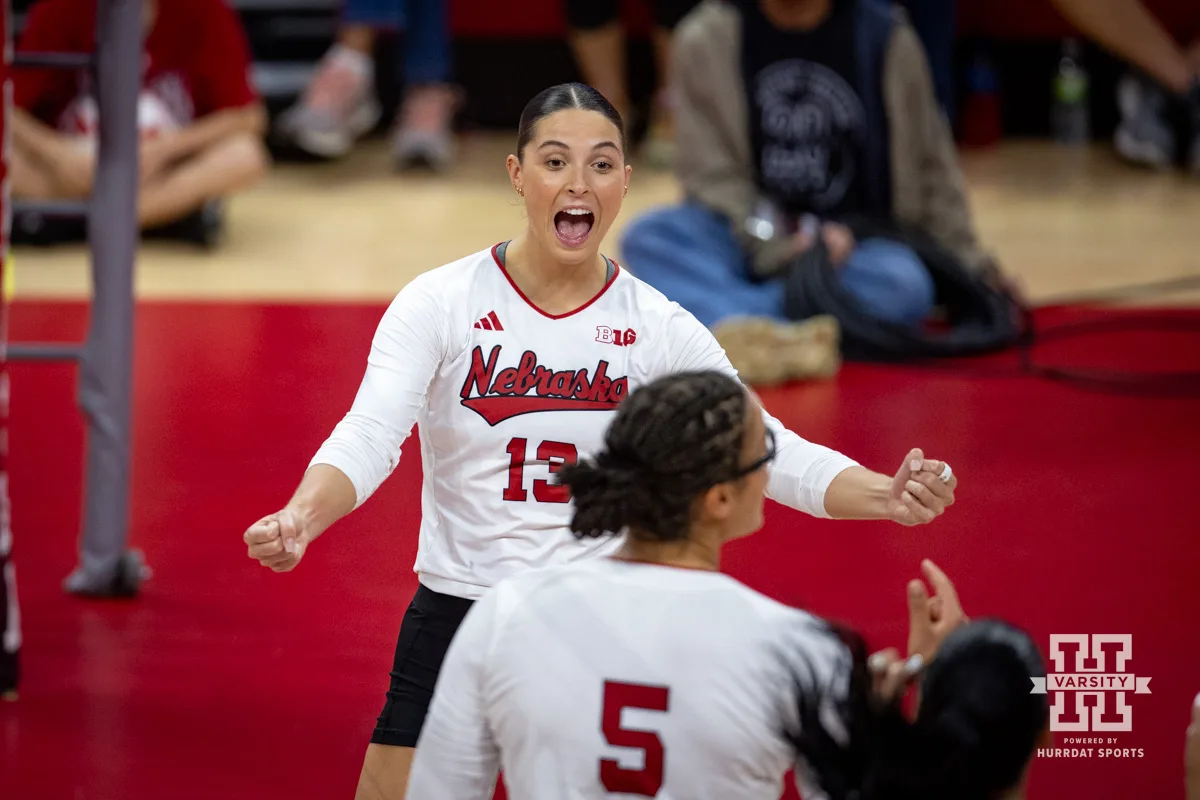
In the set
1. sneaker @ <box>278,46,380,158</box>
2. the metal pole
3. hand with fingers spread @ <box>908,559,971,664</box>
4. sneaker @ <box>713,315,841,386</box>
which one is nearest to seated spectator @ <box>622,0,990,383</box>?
sneaker @ <box>713,315,841,386</box>

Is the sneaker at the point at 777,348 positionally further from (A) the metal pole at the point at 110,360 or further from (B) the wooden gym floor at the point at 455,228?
(A) the metal pole at the point at 110,360

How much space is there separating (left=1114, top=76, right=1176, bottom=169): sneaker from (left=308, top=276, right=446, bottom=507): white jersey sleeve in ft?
19.3

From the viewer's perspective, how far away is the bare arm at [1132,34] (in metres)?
3.85

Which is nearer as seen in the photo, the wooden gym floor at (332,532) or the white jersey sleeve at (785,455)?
the white jersey sleeve at (785,455)

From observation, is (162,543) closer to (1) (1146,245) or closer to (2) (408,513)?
(2) (408,513)

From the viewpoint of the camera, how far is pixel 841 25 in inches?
189

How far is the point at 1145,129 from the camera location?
7.24 meters

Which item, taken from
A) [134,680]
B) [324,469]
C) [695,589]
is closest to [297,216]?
[134,680]

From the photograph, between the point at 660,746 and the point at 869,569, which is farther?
the point at 869,569

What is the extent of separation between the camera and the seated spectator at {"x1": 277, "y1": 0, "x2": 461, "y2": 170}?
6891 millimetres

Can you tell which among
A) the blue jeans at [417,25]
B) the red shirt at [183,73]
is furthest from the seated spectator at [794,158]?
the blue jeans at [417,25]

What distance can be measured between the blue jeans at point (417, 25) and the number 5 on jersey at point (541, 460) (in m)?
5.09

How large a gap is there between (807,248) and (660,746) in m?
3.37

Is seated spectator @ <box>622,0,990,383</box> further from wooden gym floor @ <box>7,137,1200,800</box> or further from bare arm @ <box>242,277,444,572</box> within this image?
bare arm @ <box>242,277,444,572</box>
